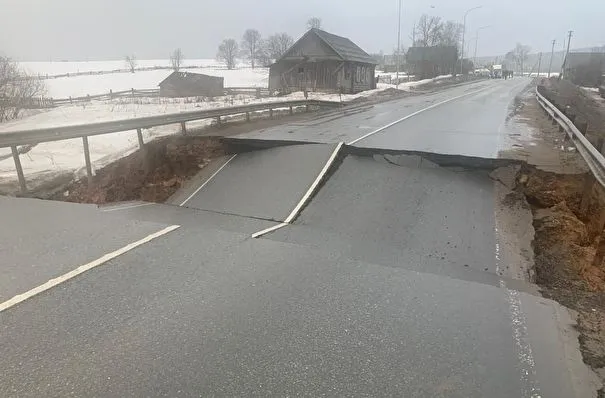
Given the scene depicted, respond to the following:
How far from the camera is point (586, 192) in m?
8.48

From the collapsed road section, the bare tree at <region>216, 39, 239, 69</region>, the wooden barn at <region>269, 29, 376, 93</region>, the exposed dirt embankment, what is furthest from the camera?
the bare tree at <region>216, 39, 239, 69</region>

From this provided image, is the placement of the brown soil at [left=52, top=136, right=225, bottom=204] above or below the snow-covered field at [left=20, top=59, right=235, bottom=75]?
below

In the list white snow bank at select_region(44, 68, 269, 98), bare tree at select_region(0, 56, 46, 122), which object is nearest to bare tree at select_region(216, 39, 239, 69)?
white snow bank at select_region(44, 68, 269, 98)

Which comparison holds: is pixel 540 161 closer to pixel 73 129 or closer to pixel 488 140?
pixel 488 140

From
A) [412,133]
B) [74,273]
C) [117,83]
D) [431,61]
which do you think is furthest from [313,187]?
[117,83]

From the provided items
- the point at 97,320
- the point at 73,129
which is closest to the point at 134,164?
the point at 73,129

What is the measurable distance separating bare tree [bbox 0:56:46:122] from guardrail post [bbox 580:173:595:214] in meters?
33.4

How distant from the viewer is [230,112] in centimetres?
1548

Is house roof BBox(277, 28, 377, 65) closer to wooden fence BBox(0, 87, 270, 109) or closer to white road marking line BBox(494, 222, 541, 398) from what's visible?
wooden fence BBox(0, 87, 270, 109)

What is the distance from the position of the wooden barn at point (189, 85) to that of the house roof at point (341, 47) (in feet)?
36.6

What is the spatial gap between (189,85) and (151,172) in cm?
4817

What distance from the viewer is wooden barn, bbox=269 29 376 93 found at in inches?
1789

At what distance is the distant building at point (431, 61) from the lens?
84.1 meters

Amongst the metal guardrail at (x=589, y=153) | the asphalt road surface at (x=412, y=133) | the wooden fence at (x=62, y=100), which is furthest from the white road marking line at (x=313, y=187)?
the wooden fence at (x=62, y=100)
